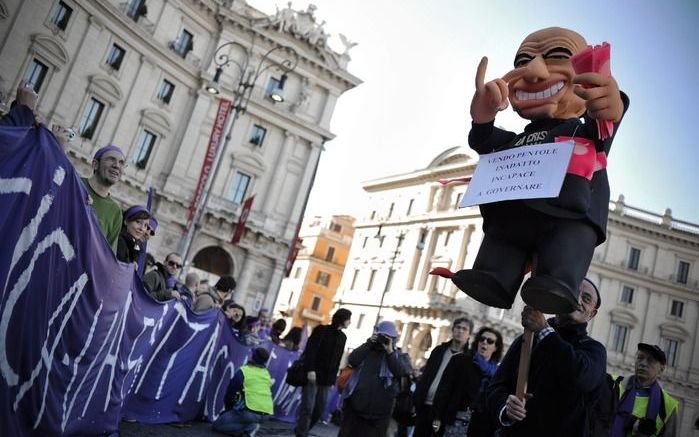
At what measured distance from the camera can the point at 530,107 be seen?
275 cm

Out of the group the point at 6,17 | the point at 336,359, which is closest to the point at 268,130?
the point at 6,17

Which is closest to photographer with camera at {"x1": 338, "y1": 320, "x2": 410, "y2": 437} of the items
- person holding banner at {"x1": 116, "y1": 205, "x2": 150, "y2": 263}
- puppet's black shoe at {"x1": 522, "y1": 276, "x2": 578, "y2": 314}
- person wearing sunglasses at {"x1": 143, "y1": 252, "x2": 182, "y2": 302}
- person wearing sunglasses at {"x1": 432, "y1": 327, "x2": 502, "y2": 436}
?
person wearing sunglasses at {"x1": 432, "y1": 327, "x2": 502, "y2": 436}

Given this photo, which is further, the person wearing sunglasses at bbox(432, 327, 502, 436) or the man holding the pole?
the person wearing sunglasses at bbox(432, 327, 502, 436)

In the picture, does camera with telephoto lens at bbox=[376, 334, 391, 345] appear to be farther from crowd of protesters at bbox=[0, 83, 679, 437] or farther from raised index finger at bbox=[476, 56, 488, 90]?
raised index finger at bbox=[476, 56, 488, 90]

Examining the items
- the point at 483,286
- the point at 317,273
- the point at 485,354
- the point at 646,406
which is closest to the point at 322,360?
the point at 485,354

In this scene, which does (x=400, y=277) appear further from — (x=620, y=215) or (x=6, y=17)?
(x=6, y=17)

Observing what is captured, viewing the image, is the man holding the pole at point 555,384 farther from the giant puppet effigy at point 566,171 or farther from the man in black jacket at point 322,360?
the man in black jacket at point 322,360

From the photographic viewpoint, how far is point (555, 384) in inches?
110

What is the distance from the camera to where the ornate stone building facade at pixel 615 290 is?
45.3 m

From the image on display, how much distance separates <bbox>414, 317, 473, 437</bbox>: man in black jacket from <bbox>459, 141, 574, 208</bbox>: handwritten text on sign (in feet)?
12.8

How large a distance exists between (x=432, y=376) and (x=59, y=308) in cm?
408

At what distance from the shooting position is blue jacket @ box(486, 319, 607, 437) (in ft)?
8.75

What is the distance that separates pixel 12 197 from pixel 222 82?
3177 centimetres

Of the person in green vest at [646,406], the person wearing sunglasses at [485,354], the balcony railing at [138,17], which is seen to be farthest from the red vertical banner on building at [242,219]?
the person in green vest at [646,406]
